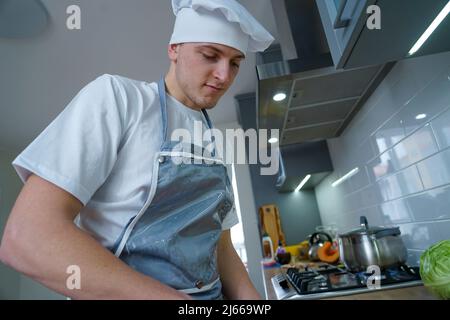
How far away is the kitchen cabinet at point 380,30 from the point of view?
51 centimetres

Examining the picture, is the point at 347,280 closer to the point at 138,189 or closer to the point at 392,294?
the point at 392,294

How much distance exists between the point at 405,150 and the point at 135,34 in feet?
5.26

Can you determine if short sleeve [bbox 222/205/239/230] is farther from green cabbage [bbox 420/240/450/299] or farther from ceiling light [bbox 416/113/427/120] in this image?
ceiling light [bbox 416/113/427/120]

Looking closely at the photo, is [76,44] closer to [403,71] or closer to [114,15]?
[114,15]

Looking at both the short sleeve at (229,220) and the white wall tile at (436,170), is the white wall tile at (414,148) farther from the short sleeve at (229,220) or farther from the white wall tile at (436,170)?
the short sleeve at (229,220)

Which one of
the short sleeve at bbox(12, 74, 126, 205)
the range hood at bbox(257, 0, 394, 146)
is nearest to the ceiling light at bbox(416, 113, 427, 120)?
the range hood at bbox(257, 0, 394, 146)

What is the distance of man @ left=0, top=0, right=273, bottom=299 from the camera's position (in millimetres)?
334

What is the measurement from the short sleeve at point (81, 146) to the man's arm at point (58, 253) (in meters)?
0.02

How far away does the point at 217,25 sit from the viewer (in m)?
0.62

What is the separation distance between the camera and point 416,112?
899 millimetres

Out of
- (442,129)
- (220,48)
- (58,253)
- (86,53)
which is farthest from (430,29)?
(86,53)

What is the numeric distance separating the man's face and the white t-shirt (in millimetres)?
81

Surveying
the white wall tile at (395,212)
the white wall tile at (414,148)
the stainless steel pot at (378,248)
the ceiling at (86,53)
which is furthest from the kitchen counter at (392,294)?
the ceiling at (86,53)
